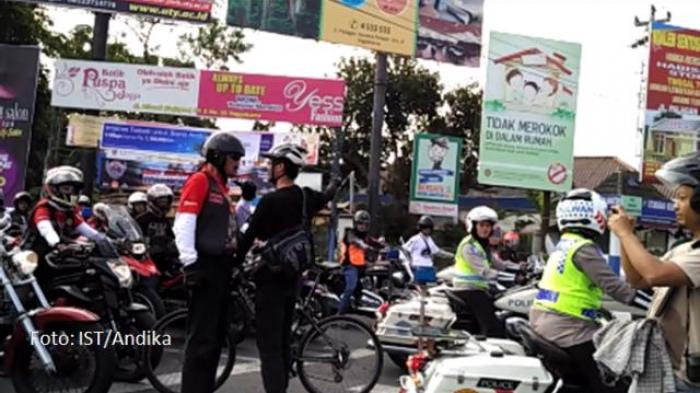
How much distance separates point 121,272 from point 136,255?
129 centimetres

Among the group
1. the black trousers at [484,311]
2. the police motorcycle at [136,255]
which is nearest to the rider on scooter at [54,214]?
the police motorcycle at [136,255]

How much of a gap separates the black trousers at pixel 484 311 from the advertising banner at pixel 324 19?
15011 millimetres

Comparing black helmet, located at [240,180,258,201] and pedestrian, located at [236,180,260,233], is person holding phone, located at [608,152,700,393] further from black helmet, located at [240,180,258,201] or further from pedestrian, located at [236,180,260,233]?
black helmet, located at [240,180,258,201]

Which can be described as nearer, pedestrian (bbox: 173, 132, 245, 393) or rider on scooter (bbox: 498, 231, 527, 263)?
pedestrian (bbox: 173, 132, 245, 393)

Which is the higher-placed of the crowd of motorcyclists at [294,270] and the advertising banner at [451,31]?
the advertising banner at [451,31]

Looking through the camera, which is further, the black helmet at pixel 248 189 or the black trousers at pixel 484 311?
the black helmet at pixel 248 189

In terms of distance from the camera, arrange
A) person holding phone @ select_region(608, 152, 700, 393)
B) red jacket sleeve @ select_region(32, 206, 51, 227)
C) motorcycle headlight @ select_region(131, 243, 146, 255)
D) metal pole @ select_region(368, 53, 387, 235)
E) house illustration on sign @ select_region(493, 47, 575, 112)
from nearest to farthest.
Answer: person holding phone @ select_region(608, 152, 700, 393) → red jacket sleeve @ select_region(32, 206, 51, 227) → motorcycle headlight @ select_region(131, 243, 146, 255) → metal pole @ select_region(368, 53, 387, 235) → house illustration on sign @ select_region(493, 47, 575, 112)

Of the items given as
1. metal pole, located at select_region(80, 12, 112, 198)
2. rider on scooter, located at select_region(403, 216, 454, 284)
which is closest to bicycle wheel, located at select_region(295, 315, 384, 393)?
rider on scooter, located at select_region(403, 216, 454, 284)

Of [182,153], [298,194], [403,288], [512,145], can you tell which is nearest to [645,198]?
[512,145]

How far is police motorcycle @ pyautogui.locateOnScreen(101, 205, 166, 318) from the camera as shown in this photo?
24.9 ft

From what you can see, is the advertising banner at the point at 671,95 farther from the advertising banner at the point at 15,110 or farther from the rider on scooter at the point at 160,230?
the rider on scooter at the point at 160,230

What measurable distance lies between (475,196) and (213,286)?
42954mm

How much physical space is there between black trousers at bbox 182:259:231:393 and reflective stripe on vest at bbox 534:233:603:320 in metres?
2.14

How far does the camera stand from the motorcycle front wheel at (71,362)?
5309 millimetres
